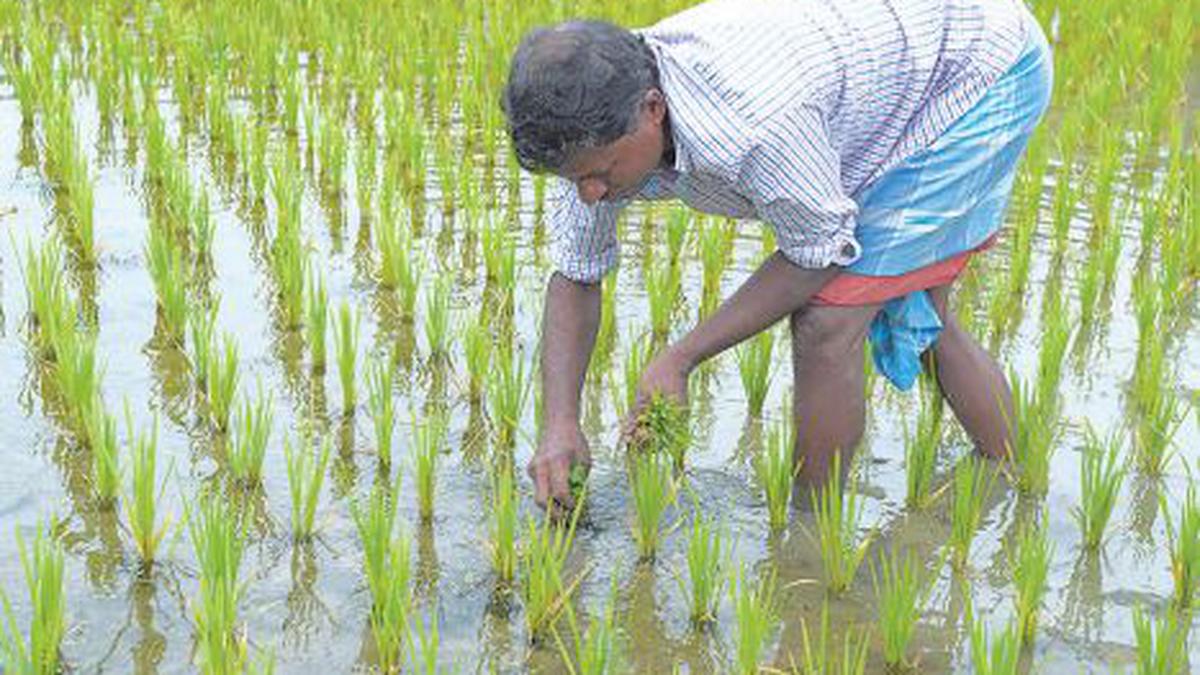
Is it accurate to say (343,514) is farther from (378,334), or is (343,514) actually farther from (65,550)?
(378,334)

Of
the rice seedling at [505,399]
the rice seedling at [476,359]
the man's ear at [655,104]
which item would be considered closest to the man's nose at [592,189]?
the man's ear at [655,104]

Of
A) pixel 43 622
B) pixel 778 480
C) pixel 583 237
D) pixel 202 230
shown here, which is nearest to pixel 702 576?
pixel 778 480

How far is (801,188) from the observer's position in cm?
234

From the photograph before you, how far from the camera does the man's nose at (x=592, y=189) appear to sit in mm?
2311

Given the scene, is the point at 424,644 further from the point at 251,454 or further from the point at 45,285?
the point at 45,285

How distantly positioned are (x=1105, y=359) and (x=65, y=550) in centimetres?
233

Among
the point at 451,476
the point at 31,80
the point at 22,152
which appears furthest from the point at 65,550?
the point at 31,80

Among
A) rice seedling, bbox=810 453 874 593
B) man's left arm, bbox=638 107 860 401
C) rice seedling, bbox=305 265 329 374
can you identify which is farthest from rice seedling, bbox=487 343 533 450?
rice seedling, bbox=810 453 874 593

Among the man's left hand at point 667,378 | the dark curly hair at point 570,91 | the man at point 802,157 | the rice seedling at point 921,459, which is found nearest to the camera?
the dark curly hair at point 570,91

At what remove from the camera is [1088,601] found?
2.70 metres

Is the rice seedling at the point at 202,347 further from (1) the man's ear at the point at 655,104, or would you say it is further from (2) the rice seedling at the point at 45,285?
(1) the man's ear at the point at 655,104

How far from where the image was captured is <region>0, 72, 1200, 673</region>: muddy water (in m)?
2.54

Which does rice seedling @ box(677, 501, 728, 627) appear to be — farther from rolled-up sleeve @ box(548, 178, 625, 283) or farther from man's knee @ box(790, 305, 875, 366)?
rolled-up sleeve @ box(548, 178, 625, 283)

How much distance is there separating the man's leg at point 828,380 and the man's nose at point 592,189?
0.47 meters
